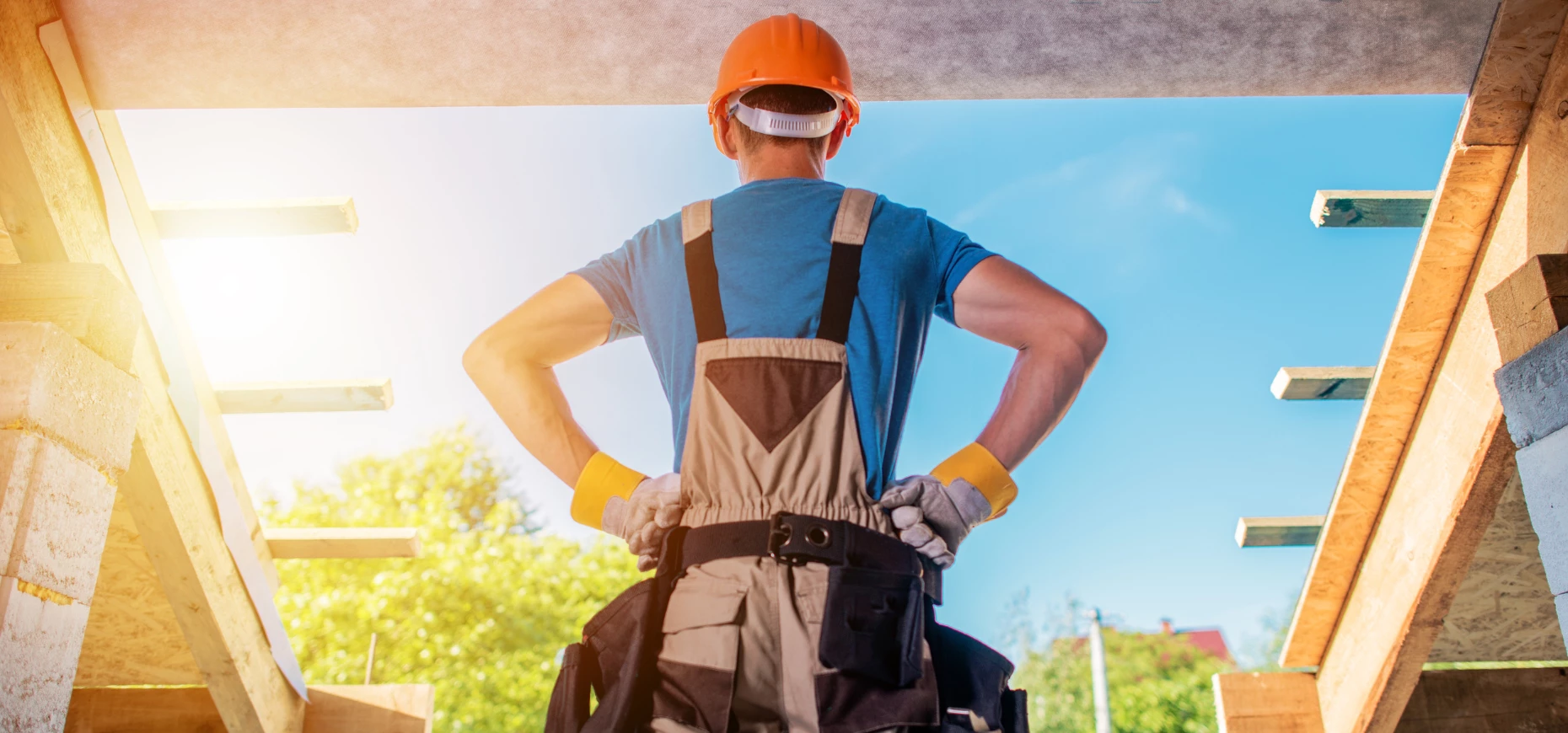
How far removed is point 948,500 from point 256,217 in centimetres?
287

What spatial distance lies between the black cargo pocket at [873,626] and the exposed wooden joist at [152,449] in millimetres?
2386

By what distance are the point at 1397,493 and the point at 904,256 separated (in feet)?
8.28

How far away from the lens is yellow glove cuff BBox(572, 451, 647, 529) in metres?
2.17

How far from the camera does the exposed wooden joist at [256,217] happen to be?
3.50 metres

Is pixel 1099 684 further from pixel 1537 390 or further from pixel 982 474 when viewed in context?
pixel 982 474

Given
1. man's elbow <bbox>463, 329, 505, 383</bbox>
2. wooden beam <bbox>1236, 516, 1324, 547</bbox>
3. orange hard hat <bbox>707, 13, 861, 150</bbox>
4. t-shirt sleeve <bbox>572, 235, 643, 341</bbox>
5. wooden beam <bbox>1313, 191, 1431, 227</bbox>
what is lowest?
man's elbow <bbox>463, 329, 505, 383</bbox>

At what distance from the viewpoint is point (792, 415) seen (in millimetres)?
1917

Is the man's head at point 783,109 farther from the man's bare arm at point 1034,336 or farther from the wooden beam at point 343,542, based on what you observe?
the wooden beam at point 343,542

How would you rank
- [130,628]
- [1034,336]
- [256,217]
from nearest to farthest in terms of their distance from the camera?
[1034,336], [256,217], [130,628]

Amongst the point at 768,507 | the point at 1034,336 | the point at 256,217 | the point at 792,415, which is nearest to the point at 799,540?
the point at 768,507

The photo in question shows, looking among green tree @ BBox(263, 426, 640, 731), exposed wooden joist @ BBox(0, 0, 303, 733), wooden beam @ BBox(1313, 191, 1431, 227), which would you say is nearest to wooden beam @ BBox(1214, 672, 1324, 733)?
wooden beam @ BBox(1313, 191, 1431, 227)

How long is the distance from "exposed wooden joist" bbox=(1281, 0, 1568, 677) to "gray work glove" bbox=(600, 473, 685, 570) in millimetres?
2558

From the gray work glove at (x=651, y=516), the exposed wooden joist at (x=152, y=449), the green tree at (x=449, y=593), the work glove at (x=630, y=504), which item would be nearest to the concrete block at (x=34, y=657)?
the exposed wooden joist at (x=152, y=449)

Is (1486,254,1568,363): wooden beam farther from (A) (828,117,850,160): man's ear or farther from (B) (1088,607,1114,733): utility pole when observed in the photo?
(B) (1088,607,1114,733): utility pole
